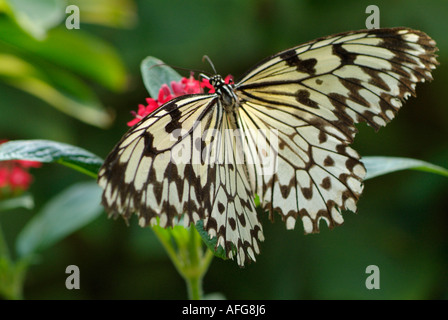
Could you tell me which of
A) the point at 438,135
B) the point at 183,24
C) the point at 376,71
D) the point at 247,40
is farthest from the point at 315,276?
the point at 376,71

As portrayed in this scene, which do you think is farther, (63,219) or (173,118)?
(63,219)

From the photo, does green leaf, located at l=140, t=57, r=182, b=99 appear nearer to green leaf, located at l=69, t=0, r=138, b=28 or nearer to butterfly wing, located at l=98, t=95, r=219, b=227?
butterfly wing, located at l=98, t=95, r=219, b=227

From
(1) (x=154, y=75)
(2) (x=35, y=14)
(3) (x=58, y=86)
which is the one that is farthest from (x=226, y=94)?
(3) (x=58, y=86)
